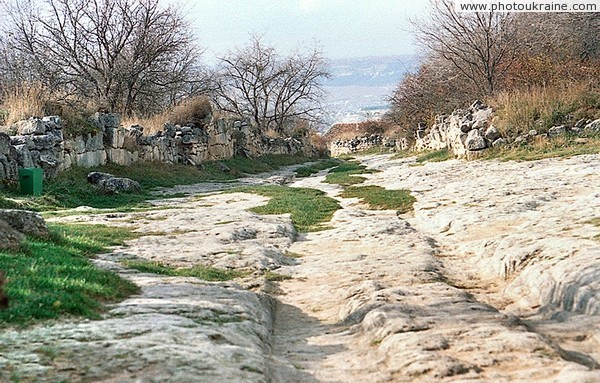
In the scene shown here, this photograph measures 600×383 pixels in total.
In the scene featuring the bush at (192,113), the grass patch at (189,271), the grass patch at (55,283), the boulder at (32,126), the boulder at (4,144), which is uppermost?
the bush at (192,113)

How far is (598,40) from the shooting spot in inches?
1055

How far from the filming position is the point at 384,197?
15.1 m

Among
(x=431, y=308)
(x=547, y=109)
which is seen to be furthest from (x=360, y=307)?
(x=547, y=109)

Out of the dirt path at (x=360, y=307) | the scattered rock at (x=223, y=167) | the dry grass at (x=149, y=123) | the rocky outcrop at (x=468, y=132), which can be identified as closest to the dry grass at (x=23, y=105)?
the dirt path at (x=360, y=307)

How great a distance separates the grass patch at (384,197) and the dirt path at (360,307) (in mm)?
2028

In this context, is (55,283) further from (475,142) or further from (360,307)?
(475,142)

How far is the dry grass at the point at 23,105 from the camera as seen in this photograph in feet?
55.1

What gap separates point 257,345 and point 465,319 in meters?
1.77

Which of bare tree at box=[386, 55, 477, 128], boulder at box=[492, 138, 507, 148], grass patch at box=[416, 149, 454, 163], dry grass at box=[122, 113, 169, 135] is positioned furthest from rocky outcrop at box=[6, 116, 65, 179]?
bare tree at box=[386, 55, 477, 128]

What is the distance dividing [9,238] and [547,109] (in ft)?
60.0

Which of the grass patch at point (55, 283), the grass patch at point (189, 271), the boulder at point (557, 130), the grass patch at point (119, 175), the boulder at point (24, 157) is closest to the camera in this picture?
the grass patch at point (55, 283)

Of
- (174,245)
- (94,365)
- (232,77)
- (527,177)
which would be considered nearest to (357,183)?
(527,177)

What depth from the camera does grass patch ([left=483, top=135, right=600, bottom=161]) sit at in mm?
17688

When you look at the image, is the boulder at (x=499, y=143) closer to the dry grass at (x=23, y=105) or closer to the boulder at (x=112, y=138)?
the boulder at (x=112, y=138)
